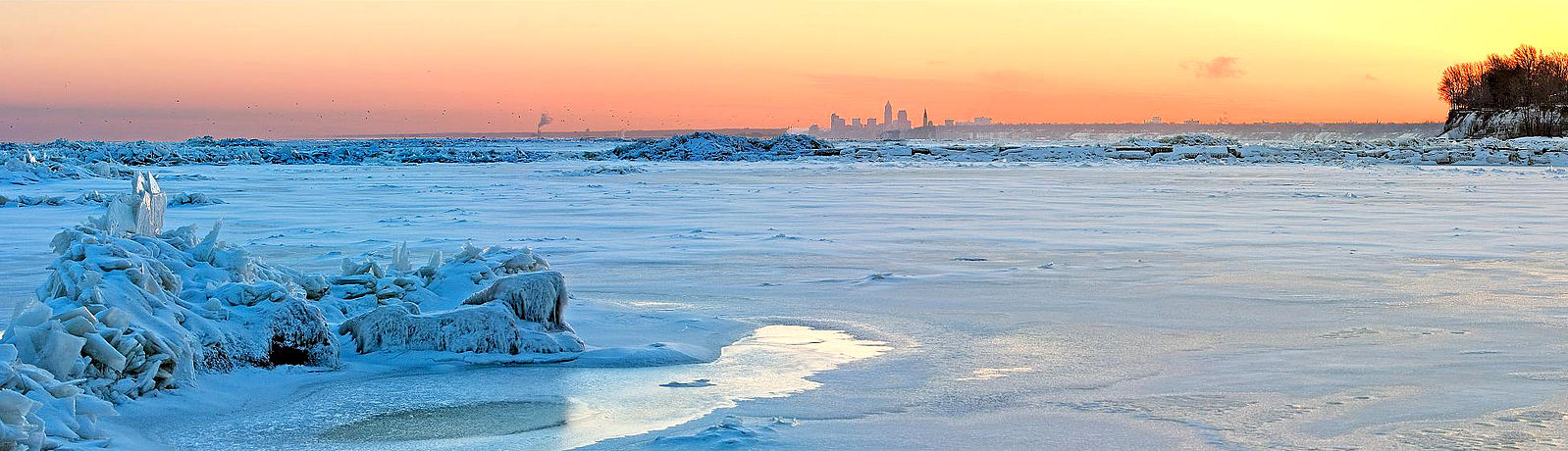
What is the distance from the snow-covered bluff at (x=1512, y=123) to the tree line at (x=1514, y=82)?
4.31 feet

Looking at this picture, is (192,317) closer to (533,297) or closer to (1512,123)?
(533,297)

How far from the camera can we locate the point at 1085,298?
5.01 meters

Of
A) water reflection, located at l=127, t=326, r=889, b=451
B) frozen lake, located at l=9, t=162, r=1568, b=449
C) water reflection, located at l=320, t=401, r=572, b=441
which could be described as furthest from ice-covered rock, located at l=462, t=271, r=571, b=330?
water reflection, located at l=320, t=401, r=572, b=441

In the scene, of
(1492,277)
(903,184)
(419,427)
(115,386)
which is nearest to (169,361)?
(115,386)

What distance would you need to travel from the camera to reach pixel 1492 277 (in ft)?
A: 18.2

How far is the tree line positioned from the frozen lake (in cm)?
5486

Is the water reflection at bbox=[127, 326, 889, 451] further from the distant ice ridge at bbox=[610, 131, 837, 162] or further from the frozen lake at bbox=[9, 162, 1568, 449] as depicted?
the distant ice ridge at bbox=[610, 131, 837, 162]

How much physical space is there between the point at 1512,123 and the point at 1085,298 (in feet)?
191

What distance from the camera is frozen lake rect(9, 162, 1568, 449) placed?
290 cm

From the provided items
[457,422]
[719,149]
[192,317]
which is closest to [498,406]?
[457,422]

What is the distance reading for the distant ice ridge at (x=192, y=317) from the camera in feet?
8.98

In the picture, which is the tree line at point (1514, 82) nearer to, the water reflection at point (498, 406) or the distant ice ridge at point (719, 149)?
the distant ice ridge at point (719, 149)

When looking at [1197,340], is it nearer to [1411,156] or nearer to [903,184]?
[903,184]

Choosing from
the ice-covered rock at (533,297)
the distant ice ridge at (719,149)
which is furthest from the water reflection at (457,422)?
the distant ice ridge at (719,149)
